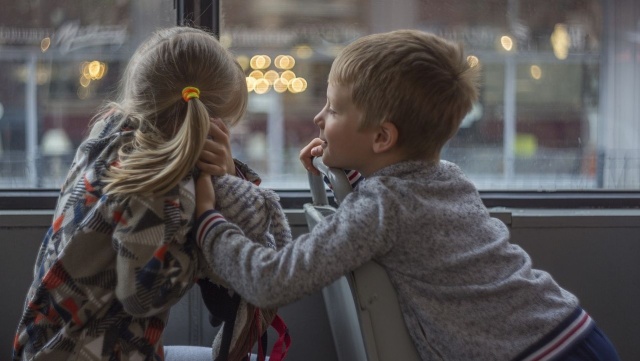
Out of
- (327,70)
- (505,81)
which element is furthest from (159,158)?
(505,81)

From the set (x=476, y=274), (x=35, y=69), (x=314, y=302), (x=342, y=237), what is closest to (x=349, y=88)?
(x=342, y=237)

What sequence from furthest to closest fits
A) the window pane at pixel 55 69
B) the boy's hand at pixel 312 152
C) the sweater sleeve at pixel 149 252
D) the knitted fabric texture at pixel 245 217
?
the window pane at pixel 55 69 < the boy's hand at pixel 312 152 < the knitted fabric texture at pixel 245 217 < the sweater sleeve at pixel 149 252

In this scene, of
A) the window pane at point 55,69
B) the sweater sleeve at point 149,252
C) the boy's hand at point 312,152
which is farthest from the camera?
the window pane at point 55,69

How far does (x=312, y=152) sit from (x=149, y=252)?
1.68ft

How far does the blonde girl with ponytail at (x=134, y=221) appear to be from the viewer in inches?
53.5

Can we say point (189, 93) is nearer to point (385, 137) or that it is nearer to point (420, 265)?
point (385, 137)

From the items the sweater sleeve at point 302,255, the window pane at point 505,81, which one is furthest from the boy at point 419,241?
the window pane at point 505,81

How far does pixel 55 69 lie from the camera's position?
2.46 m

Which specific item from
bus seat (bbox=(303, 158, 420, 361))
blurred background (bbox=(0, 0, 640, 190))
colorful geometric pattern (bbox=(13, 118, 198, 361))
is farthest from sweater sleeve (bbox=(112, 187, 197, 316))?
blurred background (bbox=(0, 0, 640, 190))

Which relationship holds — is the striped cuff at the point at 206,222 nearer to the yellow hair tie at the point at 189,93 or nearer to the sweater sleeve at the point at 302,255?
the sweater sleeve at the point at 302,255

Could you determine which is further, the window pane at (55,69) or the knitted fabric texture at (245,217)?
the window pane at (55,69)

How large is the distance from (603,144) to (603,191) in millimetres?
153

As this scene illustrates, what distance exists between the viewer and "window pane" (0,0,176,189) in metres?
2.45

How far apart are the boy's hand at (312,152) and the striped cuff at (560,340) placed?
61cm
